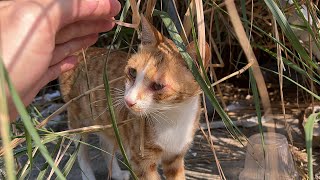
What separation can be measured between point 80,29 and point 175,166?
67 centimetres

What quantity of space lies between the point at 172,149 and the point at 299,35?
557 mm

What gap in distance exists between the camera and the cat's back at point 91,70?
6.21 feet

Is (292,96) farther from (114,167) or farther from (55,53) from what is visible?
(55,53)

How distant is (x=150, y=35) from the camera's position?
1620 mm

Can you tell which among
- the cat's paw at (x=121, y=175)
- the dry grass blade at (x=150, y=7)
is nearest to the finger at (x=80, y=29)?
the dry grass blade at (x=150, y=7)

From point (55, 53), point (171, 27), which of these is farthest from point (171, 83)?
point (55, 53)

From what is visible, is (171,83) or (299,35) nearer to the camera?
(171,83)

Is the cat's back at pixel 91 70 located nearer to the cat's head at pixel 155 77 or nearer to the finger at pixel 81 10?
the cat's head at pixel 155 77

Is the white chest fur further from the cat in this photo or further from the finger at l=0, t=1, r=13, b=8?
the finger at l=0, t=1, r=13, b=8

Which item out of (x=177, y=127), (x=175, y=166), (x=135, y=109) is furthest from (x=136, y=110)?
(x=175, y=166)

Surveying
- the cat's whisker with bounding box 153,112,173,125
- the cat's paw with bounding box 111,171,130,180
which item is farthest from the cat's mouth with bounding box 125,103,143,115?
the cat's paw with bounding box 111,171,130,180

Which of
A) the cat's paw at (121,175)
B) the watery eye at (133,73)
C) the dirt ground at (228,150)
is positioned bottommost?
the cat's paw at (121,175)

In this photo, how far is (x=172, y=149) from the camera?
1.72 metres

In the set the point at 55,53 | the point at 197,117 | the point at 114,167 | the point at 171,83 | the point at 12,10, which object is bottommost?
the point at 114,167
